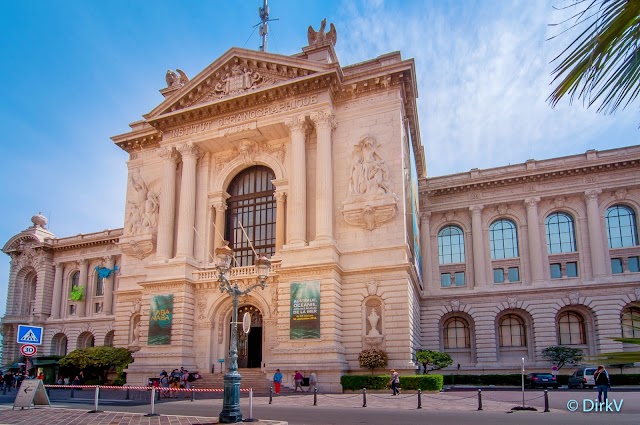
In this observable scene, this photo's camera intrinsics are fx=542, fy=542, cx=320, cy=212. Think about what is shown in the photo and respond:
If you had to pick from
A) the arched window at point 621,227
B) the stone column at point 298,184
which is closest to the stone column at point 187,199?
the stone column at point 298,184

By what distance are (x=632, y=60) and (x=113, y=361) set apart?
3707cm

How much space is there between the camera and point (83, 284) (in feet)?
194

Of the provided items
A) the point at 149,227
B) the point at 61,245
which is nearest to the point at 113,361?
the point at 149,227

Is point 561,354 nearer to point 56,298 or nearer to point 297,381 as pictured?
point 297,381

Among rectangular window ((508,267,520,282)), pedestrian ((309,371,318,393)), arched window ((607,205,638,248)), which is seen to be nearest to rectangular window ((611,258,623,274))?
arched window ((607,205,638,248))

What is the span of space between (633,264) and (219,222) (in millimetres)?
31029

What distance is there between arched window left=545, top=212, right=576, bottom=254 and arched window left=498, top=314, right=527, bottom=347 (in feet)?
20.3

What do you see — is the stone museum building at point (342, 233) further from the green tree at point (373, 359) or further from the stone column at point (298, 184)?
the green tree at point (373, 359)

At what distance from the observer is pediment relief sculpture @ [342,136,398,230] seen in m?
31.8

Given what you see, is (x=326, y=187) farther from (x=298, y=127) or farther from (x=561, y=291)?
(x=561, y=291)

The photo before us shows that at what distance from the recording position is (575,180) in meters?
43.3

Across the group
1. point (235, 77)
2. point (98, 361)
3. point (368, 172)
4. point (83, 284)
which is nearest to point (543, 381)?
point (368, 172)

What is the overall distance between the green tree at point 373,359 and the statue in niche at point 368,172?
901 centimetres

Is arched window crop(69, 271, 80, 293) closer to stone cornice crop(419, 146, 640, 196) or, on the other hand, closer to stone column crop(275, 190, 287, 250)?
stone column crop(275, 190, 287, 250)
